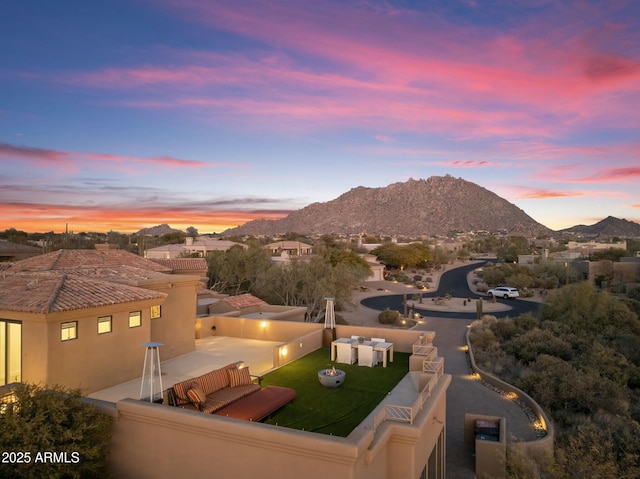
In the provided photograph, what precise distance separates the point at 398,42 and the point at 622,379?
18994 millimetres

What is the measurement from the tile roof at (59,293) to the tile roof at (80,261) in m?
3.26

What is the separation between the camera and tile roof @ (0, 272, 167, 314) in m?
10.6

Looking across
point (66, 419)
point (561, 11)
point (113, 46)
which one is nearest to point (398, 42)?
point (561, 11)

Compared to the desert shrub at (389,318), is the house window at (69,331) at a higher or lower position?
higher

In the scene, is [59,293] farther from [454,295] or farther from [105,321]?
[454,295]

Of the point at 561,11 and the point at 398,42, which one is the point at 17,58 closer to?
the point at 398,42

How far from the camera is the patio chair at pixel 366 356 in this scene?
13875 millimetres

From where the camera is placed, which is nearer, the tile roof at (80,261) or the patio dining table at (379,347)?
the patio dining table at (379,347)

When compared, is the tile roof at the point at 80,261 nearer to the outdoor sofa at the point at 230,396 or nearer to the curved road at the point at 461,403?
the outdoor sofa at the point at 230,396

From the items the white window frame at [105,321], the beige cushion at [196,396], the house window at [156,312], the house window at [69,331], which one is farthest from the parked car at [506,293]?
the house window at [69,331]

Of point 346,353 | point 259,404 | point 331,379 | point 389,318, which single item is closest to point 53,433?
point 259,404

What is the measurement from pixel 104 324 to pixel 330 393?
20.2 ft

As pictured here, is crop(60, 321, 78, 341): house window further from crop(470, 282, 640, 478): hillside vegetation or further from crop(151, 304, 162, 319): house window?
crop(470, 282, 640, 478): hillside vegetation

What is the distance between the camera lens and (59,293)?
1112 cm
